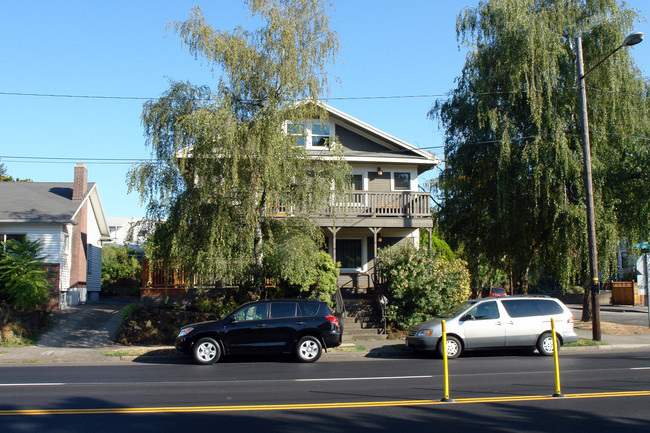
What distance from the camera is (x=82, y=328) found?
63.3 feet

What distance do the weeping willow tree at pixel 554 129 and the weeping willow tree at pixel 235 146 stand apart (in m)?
6.78

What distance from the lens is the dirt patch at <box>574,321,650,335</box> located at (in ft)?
66.5

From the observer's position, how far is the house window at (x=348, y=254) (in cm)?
2428

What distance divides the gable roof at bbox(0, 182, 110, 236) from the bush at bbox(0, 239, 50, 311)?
3.03m

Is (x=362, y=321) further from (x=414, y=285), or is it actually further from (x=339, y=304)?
(x=414, y=285)

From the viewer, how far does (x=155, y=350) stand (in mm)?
15883

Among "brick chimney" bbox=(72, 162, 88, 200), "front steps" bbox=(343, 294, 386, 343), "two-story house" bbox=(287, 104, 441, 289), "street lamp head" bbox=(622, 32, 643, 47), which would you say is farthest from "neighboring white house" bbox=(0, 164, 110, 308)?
"street lamp head" bbox=(622, 32, 643, 47)

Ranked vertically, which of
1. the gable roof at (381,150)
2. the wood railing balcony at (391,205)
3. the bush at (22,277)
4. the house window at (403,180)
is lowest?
the bush at (22,277)

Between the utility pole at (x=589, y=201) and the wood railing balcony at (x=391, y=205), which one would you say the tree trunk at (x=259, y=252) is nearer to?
the wood railing balcony at (x=391, y=205)

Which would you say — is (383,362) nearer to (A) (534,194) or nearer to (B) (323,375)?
(B) (323,375)

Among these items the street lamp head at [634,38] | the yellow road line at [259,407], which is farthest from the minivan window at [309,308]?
the street lamp head at [634,38]

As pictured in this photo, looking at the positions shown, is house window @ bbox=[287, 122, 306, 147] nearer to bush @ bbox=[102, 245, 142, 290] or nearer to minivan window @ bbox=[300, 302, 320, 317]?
minivan window @ bbox=[300, 302, 320, 317]

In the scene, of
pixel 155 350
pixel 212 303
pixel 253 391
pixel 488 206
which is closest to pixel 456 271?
pixel 488 206

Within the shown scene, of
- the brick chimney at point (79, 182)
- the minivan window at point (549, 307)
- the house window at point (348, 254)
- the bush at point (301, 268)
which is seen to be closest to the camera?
the minivan window at point (549, 307)
